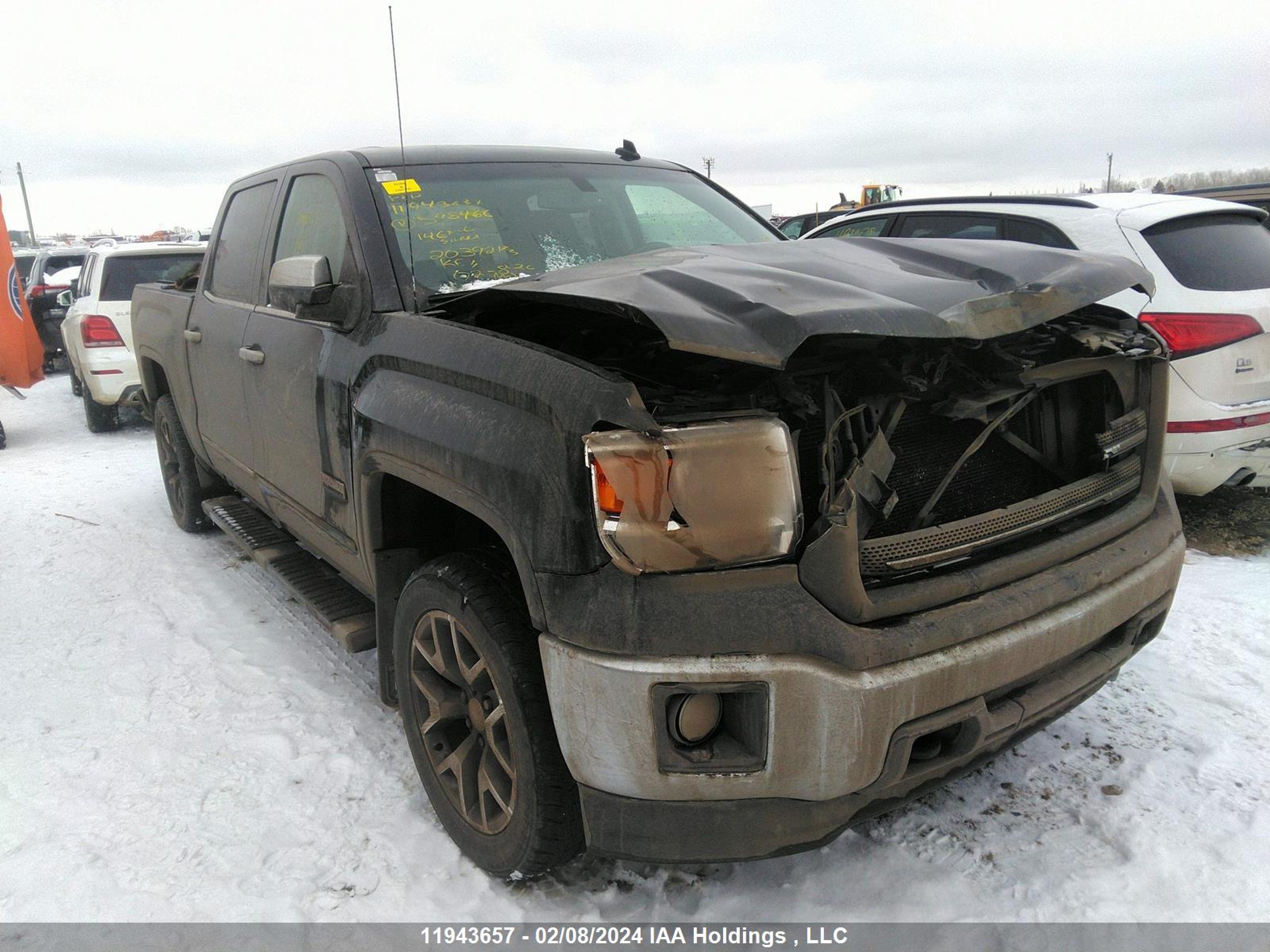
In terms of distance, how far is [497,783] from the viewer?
229 cm

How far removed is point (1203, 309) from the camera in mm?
4176

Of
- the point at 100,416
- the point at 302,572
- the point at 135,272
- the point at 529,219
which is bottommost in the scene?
the point at 100,416

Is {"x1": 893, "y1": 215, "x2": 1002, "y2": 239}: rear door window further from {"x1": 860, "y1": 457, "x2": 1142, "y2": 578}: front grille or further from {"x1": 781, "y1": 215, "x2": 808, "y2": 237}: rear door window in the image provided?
{"x1": 781, "y1": 215, "x2": 808, "y2": 237}: rear door window

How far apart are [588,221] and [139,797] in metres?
2.43

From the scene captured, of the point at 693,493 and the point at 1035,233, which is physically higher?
the point at 1035,233

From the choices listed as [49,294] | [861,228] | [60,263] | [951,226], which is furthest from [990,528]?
[60,263]

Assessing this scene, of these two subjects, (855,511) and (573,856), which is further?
(573,856)

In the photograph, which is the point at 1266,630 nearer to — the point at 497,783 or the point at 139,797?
the point at 497,783

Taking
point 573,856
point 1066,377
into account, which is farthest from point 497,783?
point 1066,377

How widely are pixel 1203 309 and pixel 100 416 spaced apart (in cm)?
940

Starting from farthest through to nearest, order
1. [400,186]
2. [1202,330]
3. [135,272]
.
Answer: [135,272], [1202,330], [400,186]

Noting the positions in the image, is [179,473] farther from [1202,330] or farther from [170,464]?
[1202,330]

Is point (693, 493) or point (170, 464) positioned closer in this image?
point (693, 493)

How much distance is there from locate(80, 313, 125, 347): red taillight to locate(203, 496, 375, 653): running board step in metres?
4.35
